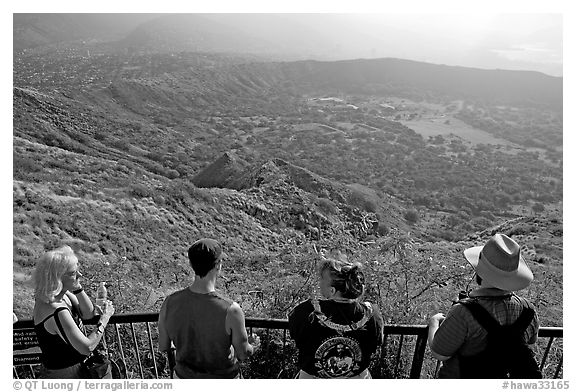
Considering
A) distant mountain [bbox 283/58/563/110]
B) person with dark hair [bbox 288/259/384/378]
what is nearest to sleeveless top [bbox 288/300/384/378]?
person with dark hair [bbox 288/259/384/378]

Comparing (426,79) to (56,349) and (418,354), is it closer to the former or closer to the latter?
(418,354)

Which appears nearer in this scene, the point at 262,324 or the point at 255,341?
the point at 255,341

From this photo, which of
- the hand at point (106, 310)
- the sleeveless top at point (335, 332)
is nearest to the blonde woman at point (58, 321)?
the hand at point (106, 310)

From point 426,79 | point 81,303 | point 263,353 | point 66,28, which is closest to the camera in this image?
point 81,303

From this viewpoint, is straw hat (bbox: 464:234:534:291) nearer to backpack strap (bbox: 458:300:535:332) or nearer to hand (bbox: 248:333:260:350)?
backpack strap (bbox: 458:300:535:332)

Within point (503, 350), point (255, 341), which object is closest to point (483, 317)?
point (503, 350)

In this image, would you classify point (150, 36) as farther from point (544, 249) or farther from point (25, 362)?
point (25, 362)

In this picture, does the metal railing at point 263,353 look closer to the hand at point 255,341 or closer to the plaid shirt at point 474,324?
the hand at point 255,341
